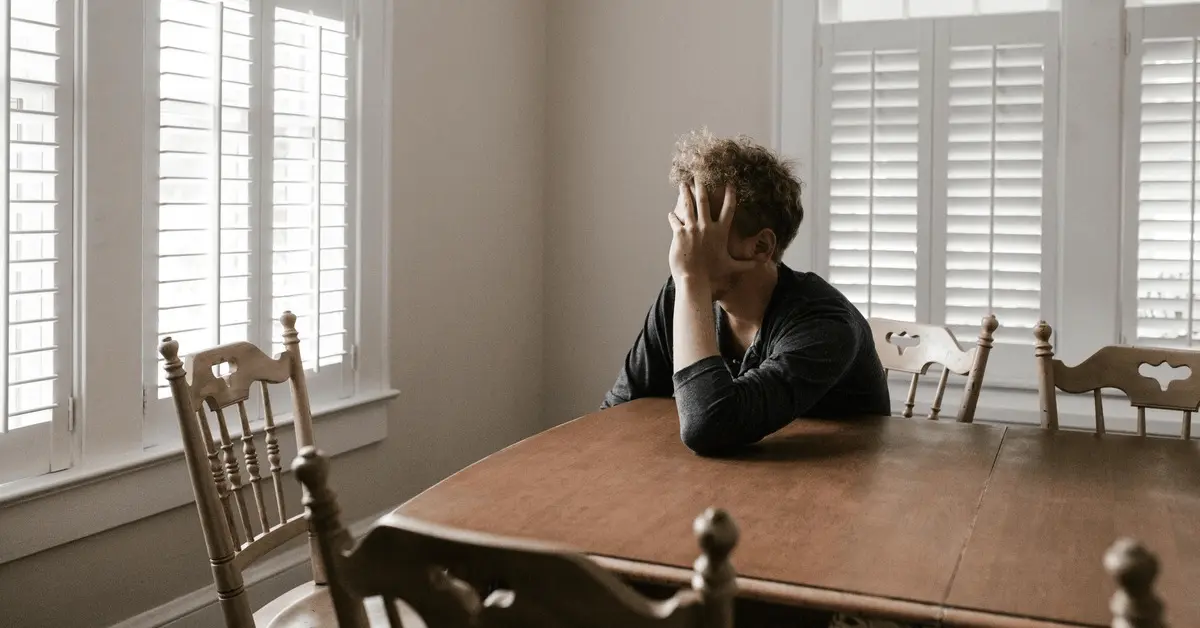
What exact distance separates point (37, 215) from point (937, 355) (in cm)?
194

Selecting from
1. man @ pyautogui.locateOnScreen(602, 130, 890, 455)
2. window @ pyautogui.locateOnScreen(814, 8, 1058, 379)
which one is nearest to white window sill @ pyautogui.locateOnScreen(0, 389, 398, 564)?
man @ pyautogui.locateOnScreen(602, 130, 890, 455)

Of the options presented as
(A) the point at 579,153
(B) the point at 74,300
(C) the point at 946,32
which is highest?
(C) the point at 946,32

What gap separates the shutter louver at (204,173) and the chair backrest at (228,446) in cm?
43

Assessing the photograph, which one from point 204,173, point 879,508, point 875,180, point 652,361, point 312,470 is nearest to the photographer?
point 312,470

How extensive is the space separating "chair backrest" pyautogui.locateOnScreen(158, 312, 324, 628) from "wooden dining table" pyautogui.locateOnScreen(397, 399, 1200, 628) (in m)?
0.35

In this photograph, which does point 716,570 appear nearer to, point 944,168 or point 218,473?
point 218,473

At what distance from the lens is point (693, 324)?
1.96 metres

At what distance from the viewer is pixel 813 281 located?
217 centimetres

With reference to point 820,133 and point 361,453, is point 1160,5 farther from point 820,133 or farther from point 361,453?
point 361,453

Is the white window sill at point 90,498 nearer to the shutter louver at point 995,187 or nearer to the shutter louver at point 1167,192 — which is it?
the shutter louver at point 995,187

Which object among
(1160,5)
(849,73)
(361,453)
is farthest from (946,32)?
(361,453)

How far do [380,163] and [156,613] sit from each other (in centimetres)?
132

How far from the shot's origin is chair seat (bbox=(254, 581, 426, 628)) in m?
1.74

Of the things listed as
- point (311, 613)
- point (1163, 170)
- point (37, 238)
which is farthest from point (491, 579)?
point (1163, 170)
